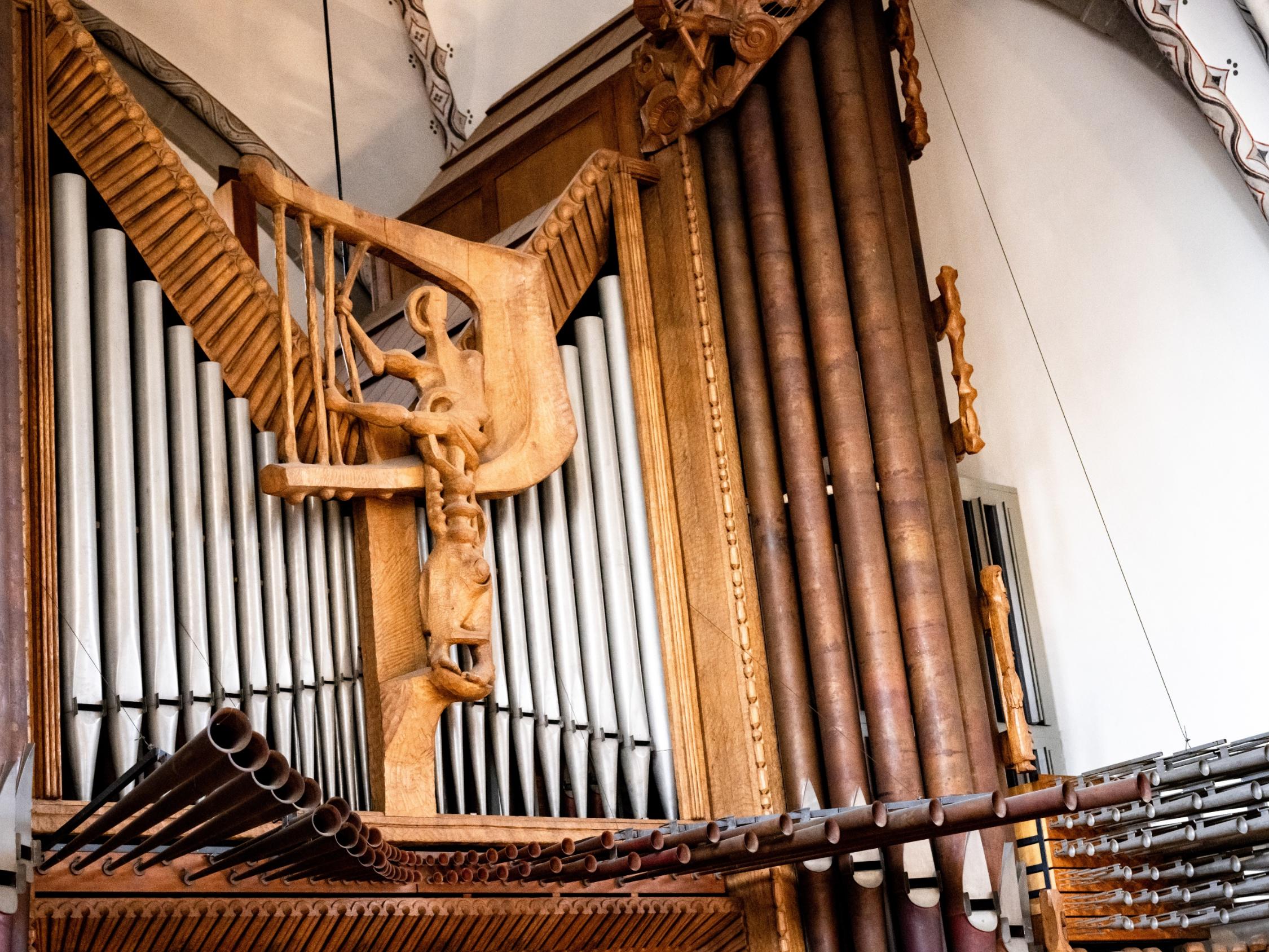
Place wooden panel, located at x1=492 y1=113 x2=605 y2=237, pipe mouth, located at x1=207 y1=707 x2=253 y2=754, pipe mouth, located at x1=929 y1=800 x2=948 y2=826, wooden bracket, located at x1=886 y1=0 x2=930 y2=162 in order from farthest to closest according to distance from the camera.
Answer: wooden panel, located at x1=492 y1=113 x2=605 y2=237 < wooden bracket, located at x1=886 y1=0 x2=930 y2=162 < pipe mouth, located at x1=929 y1=800 x2=948 y2=826 < pipe mouth, located at x1=207 y1=707 x2=253 y2=754

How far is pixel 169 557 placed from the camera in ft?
16.9

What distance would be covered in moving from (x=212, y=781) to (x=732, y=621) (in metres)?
2.96

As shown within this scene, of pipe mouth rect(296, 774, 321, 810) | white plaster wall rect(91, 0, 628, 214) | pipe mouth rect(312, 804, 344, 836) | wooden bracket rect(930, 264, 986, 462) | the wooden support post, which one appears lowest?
pipe mouth rect(312, 804, 344, 836)

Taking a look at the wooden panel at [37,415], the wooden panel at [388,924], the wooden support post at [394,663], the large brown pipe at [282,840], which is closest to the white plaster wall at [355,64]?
the wooden panel at [37,415]

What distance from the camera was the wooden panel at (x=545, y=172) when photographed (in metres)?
7.26

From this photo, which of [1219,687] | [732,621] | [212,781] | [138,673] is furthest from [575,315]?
[212,781]

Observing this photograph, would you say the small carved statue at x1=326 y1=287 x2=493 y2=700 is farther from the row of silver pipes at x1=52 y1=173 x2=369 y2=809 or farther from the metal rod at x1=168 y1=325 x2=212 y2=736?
the metal rod at x1=168 y1=325 x2=212 y2=736

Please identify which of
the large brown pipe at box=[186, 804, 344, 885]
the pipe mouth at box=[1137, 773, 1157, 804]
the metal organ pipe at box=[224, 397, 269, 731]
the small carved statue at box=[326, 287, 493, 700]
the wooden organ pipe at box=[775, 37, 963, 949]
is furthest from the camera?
the wooden organ pipe at box=[775, 37, 963, 949]

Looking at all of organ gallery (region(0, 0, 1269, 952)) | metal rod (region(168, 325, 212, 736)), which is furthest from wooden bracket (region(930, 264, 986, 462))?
metal rod (region(168, 325, 212, 736))

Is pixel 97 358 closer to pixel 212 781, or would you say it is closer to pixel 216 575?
pixel 216 575

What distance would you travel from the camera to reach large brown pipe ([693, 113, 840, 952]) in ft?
19.1

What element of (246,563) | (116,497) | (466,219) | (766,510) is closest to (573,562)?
(766,510)

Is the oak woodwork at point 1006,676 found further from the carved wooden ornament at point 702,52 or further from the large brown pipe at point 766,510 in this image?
the carved wooden ornament at point 702,52

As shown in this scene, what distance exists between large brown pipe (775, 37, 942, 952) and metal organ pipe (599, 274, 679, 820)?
710 mm
